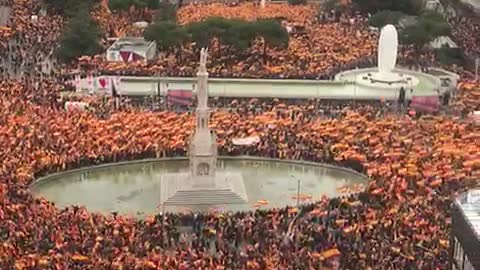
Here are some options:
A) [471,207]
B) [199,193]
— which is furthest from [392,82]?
[471,207]

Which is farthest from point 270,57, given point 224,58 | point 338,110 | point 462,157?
point 462,157

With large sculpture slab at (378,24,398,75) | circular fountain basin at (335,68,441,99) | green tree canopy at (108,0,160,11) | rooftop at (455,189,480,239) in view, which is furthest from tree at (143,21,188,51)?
rooftop at (455,189,480,239)

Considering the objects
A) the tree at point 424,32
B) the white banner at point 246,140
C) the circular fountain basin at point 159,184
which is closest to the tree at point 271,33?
the tree at point 424,32

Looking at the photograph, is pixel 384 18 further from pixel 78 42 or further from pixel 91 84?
pixel 91 84

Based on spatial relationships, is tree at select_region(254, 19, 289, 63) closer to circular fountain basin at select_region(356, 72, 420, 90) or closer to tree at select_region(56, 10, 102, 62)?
Answer: circular fountain basin at select_region(356, 72, 420, 90)

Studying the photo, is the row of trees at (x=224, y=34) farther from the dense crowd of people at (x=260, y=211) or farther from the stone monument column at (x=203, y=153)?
the stone monument column at (x=203, y=153)

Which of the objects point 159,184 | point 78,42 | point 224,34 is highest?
point 224,34
